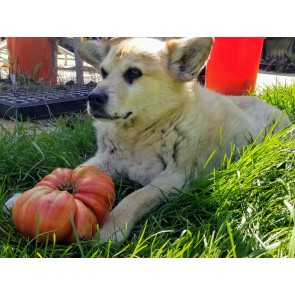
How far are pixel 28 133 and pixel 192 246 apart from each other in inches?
77.5

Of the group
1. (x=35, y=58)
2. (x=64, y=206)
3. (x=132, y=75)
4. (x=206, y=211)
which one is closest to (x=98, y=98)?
(x=132, y=75)

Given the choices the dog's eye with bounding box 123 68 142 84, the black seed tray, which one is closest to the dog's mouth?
the dog's eye with bounding box 123 68 142 84

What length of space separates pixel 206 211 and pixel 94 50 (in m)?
1.43

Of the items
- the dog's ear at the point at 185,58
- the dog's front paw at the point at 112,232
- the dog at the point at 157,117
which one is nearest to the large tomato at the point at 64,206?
the dog's front paw at the point at 112,232

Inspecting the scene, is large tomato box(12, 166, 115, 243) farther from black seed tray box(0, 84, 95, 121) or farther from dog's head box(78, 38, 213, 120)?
black seed tray box(0, 84, 95, 121)

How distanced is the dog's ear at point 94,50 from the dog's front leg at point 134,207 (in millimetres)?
1021

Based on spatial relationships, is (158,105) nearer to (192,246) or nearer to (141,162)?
(141,162)

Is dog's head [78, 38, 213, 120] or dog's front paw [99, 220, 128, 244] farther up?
dog's head [78, 38, 213, 120]

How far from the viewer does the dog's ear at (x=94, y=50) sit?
9.05 ft

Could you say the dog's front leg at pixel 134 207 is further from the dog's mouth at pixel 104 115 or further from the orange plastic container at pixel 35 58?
the orange plastic container at pixel 35 58

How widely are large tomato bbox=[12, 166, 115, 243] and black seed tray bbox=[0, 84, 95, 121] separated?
78.2 inches

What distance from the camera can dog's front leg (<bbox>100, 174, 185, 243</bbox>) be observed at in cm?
184

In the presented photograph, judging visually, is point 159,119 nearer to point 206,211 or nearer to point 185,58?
point 185,58

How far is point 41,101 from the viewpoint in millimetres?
4145
